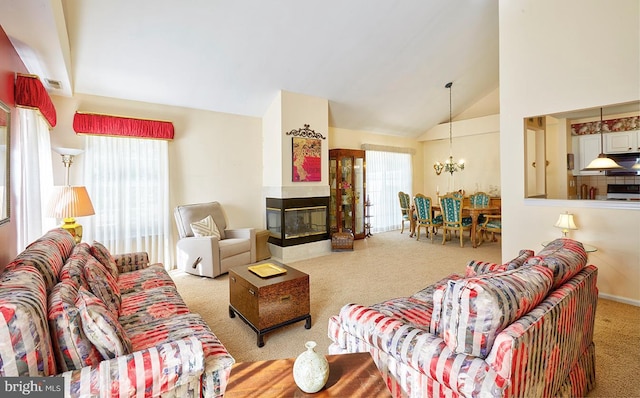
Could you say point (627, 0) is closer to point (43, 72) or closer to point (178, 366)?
point (178, 366)

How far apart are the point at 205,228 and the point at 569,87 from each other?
191 inches

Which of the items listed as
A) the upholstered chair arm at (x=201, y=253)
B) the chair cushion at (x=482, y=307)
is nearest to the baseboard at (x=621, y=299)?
the chair cushion at (x=482, y=307)

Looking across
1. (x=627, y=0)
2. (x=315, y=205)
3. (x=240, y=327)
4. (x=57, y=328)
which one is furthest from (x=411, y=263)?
(x=57, y=328)

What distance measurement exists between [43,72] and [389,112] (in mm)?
5525

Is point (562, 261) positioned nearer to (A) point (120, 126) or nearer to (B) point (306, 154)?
(B) point (306, 154)

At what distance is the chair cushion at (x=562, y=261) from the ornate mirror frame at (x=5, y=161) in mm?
3372

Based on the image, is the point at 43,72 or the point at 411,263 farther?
the point at 411,263

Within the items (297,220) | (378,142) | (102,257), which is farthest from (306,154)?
(102,257)

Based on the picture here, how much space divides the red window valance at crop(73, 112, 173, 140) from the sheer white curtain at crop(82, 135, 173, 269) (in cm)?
12

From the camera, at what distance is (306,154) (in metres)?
5.16

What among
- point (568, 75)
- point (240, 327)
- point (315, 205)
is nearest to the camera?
point (240, 327)

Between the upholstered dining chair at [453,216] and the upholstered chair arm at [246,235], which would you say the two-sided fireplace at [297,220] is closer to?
the upholstered chair arm at [246,235]

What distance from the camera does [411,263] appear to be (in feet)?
15.4

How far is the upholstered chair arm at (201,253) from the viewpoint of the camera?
13.1 feet
